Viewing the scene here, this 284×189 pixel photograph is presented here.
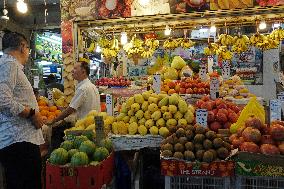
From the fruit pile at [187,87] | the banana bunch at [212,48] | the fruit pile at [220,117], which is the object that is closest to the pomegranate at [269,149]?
the fruit pile at [220,117]

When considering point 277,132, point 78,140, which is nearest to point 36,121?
point 78,140

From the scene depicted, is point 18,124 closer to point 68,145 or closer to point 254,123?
point 68,145

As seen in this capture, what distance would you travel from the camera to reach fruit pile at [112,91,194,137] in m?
3.59

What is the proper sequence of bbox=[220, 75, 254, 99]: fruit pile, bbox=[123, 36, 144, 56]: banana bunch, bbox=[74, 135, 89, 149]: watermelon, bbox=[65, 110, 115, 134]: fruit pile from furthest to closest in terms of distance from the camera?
bbox=[123, 36, 144, 56]: banana bunch → bbox=[220, 75, 254, 99]: fruit pile → bbox=[65, 110, 115, 134]: fruit pile → bbox=[74, 135, 89, 149]: watermelon

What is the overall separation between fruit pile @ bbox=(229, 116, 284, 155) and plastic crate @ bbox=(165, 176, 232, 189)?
1.22 feet

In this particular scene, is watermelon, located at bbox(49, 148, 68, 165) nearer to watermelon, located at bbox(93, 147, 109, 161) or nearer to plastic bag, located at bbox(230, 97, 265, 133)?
watermelon, located at bbox(93, 147, 109, 161)

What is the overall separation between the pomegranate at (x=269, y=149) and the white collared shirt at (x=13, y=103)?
7.37ft

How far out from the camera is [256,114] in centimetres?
364

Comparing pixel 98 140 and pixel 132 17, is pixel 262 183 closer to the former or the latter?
pixel 98 140

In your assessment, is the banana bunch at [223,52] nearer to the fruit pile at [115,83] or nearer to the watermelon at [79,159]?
the fruit pile at [115,83]

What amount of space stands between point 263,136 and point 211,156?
1.83ft

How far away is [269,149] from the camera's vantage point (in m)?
2.78

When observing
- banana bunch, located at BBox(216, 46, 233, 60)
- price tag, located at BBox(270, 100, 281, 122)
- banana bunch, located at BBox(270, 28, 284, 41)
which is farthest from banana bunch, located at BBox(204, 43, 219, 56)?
price tag, located at BBox(270, 100, 281, 122)

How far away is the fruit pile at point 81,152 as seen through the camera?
10.2 ft
